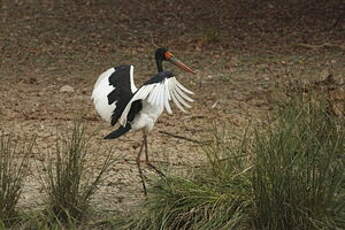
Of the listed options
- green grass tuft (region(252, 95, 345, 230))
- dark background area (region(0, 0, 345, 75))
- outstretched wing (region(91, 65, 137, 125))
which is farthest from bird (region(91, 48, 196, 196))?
dark background area (region(0, 0, 345, 75))

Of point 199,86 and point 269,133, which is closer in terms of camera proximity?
point 269,133

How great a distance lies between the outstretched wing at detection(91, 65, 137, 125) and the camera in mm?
5281

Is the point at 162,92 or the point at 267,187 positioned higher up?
the point at 162,92

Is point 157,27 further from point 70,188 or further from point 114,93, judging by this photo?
point 70,188

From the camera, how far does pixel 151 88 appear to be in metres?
4.95

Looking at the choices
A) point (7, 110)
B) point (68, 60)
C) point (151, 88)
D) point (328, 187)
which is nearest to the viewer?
point (328, 187)

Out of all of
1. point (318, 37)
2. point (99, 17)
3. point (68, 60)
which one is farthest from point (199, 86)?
point (99, 17)

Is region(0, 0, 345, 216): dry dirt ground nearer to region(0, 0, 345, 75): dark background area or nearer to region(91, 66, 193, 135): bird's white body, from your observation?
region(0, 0, 345, 75): dark background area

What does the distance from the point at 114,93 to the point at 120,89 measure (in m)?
0.05

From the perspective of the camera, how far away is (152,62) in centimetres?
934

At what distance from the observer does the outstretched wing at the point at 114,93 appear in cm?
528

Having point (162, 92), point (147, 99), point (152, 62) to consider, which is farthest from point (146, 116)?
point (152, 62)

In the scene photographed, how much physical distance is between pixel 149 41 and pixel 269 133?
5.88 meters

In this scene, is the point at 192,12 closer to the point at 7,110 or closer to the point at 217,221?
the point at 7,110
